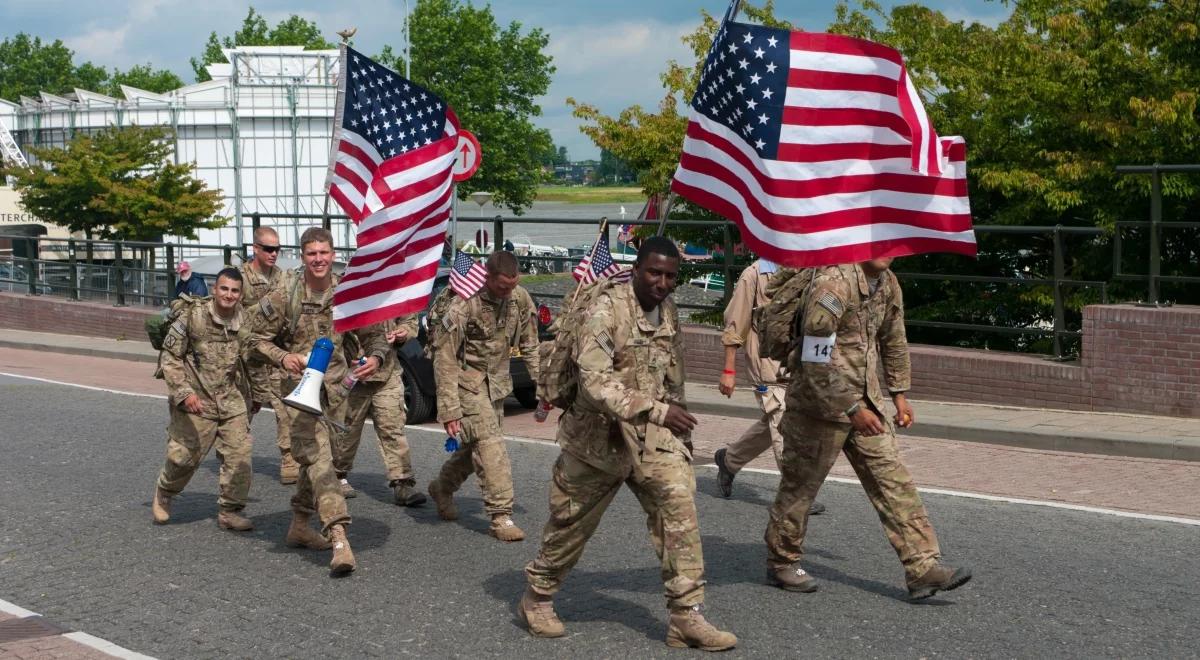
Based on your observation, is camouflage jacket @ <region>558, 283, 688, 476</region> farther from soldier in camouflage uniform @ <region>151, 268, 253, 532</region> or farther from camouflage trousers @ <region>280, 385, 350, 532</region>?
soldier in camouflage uniform @ <region>151, 268, 253, 532</region>

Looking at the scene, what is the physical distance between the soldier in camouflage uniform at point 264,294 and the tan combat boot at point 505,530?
1395 mm

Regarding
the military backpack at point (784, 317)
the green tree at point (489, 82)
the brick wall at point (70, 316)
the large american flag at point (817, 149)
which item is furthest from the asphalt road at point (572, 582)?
the green tree at point (489, 82)

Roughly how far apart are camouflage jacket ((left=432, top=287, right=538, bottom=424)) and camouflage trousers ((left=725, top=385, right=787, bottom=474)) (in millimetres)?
1743

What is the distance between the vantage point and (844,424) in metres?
7.04

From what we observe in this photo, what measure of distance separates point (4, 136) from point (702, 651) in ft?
229

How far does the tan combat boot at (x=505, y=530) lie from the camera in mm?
8641

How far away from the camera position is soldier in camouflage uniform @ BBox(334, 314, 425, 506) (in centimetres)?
927

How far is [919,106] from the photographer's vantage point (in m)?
6.90

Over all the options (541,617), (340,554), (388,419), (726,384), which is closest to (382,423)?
(388,419)

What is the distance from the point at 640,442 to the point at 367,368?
2776mm

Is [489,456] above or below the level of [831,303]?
below

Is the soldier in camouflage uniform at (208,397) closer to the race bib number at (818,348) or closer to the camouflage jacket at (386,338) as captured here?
the camouflage jacket at (386,338)

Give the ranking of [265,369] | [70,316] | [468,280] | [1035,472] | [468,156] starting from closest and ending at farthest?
[468,280] < [265,369] < [1035,472] < [468,156] < [70,316]

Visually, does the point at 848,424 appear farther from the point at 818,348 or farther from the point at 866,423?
the point at 818,348
